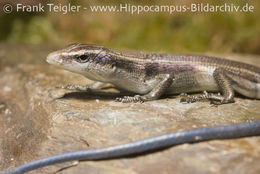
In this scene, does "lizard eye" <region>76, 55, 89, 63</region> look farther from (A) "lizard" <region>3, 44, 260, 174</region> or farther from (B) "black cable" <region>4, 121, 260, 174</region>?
(B) "black cable" <region>4, 121, 260, 174</region>

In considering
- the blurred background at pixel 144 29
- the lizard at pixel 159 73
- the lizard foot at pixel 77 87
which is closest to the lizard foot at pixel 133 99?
the lizard at pixel 159 73

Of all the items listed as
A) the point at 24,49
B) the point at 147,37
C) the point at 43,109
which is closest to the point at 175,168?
the point at 43,109

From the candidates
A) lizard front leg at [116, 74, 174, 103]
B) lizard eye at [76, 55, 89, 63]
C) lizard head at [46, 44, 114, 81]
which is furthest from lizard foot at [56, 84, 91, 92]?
lizard eye at [76, 55, 89, 63]

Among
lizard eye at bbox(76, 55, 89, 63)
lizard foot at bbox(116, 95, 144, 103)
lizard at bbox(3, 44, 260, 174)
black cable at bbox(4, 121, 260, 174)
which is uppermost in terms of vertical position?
lizard eye at bbox(76, 55, 89, 63)

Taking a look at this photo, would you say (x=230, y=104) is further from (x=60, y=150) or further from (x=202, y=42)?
(x=202, y=42)

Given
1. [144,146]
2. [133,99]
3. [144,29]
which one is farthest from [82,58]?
[144,29]
